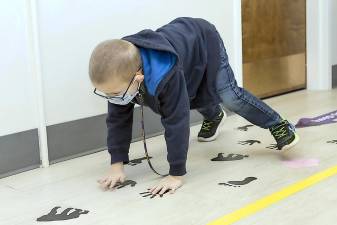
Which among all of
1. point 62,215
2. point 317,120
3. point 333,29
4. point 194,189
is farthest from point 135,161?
point 333,29

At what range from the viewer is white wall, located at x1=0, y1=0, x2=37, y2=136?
1400 mm

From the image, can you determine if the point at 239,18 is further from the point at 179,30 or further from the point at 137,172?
the point at 137,172

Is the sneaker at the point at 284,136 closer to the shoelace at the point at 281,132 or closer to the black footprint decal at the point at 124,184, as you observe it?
the shoelace at the point at 281,132

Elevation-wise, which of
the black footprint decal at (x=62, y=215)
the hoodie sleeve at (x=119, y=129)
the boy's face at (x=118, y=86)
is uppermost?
the boy's face at (x=118, y=86)

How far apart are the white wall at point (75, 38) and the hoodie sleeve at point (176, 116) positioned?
446 millimetres

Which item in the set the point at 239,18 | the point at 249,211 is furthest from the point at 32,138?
the point at 239,18

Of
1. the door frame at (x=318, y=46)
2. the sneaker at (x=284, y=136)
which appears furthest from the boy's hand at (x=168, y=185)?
the door frame at (x=318, y=46)

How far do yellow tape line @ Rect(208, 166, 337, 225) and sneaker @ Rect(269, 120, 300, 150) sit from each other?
0.14m

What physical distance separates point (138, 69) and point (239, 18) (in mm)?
1056

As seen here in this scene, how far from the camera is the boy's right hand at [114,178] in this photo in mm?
A: 1302

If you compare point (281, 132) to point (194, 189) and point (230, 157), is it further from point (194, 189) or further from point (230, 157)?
point (194, 189)

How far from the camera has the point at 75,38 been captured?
1561 mm

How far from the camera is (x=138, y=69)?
118 cm

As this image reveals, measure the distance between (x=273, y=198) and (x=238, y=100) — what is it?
0.38 m
